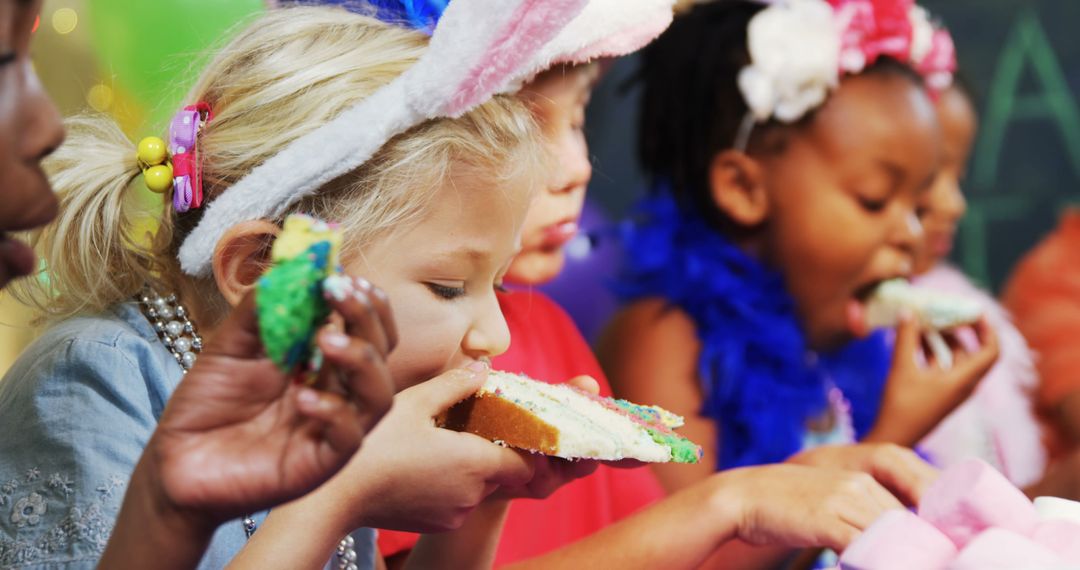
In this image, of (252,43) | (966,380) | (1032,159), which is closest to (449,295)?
(252,43)

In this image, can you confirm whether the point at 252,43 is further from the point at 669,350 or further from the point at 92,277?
the point at 669,350

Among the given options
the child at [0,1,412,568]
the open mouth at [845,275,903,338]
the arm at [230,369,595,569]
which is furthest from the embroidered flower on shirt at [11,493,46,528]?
the open mouth at [845,275,903,338]

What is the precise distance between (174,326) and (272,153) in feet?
0.64

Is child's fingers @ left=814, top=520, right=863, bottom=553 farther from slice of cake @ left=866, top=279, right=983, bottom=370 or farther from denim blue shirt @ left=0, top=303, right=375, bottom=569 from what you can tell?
slice of cake @ left=866, top=279, right=983, bottom=370

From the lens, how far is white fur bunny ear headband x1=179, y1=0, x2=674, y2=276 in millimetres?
901

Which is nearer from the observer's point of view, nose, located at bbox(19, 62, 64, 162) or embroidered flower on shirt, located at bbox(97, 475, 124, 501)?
nose, located at bbox(19, 62, 64, 162)

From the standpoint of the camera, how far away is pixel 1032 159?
2773 millimetres

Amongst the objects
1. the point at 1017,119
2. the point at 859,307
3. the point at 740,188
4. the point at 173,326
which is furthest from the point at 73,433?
the point at 1017,119

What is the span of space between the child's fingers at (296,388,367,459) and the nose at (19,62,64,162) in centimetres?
20

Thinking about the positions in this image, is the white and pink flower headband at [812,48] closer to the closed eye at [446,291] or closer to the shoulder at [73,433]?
the closed eye at [446,291]

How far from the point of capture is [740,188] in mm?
1763

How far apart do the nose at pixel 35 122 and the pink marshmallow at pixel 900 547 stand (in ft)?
2.02

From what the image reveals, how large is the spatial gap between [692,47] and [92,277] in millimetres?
1111

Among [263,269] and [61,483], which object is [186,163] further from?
[61,483]
